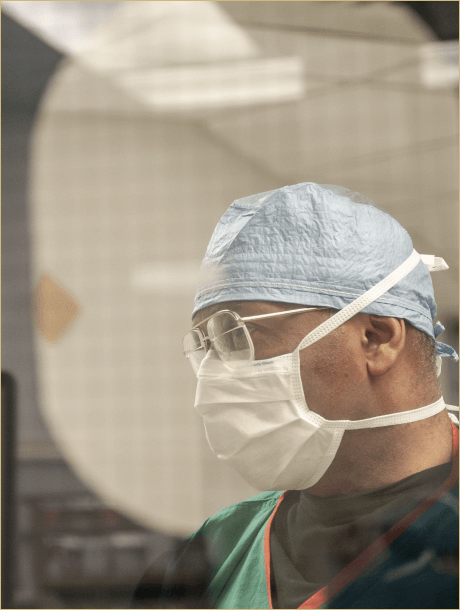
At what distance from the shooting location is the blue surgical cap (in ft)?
3.14

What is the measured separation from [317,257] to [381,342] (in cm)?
19

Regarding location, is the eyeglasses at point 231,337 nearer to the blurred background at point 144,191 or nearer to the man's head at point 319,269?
the man's head at point 319,269

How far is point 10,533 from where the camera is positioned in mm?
1169

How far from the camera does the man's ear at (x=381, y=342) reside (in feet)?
3.15

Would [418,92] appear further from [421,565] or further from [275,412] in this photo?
[421,565]

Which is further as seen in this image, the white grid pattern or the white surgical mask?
the white grid pattern

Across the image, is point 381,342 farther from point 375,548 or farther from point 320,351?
point 375,548

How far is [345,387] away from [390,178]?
1.55ft

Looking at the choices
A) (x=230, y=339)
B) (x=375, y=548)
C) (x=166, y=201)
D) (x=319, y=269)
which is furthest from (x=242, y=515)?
(x=166, y=201)

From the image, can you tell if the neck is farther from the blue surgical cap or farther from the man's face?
the blue surgical cap

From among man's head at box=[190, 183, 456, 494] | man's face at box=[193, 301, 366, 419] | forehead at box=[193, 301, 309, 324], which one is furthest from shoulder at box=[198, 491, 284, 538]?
forehead at box=[193, 301, 309, 324]

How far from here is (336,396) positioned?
37.6 inches

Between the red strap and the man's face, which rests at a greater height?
the man's face

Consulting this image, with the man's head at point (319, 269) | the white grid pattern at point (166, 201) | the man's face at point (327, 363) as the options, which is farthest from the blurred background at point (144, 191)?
the man's face at point (327, 363)
